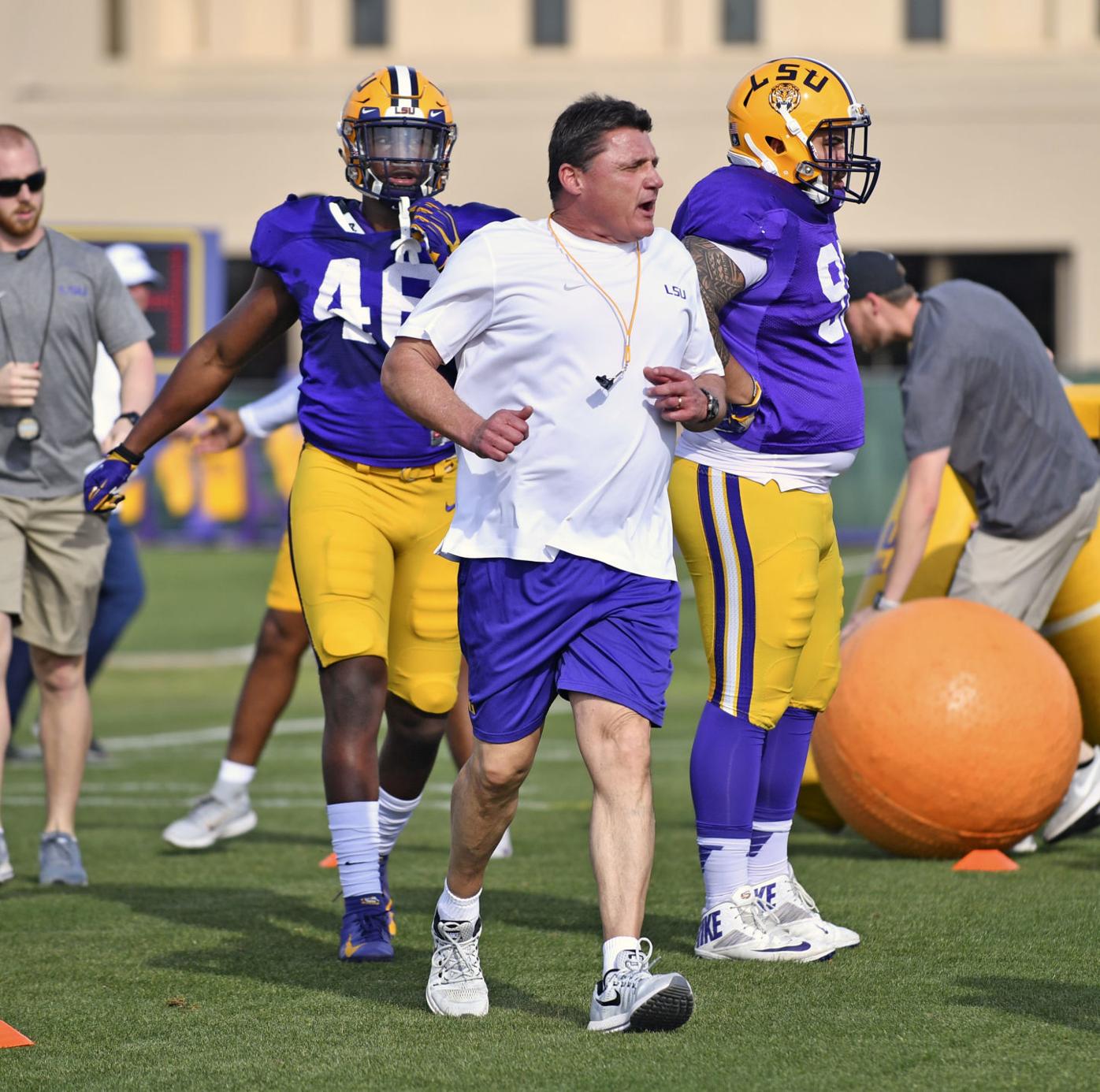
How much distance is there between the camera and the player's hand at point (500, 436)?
445 cm

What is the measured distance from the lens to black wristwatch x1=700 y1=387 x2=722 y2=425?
4.77 m

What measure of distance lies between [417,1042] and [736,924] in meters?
1.24

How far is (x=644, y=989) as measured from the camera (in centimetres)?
450

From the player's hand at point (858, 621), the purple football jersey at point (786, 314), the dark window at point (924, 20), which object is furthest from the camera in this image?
the dark window at point (924, 20)

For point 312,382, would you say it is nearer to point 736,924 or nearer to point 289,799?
point 736,924

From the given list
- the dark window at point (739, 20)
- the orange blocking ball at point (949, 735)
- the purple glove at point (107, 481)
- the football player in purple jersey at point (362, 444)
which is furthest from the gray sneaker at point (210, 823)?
the dark window at point (739, 20)

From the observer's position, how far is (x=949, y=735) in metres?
6.80

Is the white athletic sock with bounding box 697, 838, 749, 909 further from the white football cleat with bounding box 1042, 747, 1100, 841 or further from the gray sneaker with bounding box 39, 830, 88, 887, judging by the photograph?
the gray sneaker with bounding box 39, 830, 88, 887

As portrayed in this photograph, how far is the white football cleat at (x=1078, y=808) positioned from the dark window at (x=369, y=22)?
28.7 m

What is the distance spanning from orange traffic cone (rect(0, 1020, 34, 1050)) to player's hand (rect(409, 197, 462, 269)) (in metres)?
2.30

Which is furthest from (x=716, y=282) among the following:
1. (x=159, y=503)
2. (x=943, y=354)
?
(x=159, y=503)

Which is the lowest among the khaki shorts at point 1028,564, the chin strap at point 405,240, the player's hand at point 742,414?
the khaki shorts at point 1028,564

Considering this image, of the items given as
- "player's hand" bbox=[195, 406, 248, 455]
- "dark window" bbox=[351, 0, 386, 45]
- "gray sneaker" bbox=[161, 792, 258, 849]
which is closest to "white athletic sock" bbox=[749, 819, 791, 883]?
"player's hand" bbox=[195, 406, 248, 455]

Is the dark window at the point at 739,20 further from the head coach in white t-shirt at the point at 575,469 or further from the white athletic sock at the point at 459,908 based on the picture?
the white athletic sock at the point at 459,908
